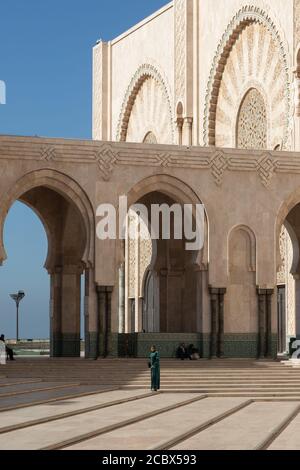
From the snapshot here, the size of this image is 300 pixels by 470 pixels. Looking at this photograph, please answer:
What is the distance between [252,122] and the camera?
2642cm

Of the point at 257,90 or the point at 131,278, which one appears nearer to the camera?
the point at 257,90

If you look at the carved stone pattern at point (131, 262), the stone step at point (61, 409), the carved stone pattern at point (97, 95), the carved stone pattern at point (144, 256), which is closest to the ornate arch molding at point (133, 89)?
the carved stone pattern at point (97, 95)

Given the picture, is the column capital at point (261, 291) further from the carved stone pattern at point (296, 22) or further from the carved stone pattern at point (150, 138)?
the carved stone pattern at point (150, 138)

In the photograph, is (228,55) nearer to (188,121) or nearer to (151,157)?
(188,121)

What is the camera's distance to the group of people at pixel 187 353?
20797mm

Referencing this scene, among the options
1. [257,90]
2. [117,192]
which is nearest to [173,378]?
[117,192]

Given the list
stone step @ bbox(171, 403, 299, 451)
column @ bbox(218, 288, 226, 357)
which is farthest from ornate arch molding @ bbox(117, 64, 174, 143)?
stone step @ bbox(171, 403, 299, 451)

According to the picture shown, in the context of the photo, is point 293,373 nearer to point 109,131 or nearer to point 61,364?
point 61,364

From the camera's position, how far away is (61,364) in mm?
19516

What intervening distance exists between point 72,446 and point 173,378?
7782 mm

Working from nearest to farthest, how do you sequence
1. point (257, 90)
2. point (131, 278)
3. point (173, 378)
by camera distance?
point (173, 378), point (257, 90), point (131, 278)

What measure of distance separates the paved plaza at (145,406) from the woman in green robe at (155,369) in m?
0.23

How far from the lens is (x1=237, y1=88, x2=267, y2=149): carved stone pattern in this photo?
84.9ft

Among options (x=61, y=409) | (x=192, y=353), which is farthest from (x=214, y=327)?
(x=61, y=409)
